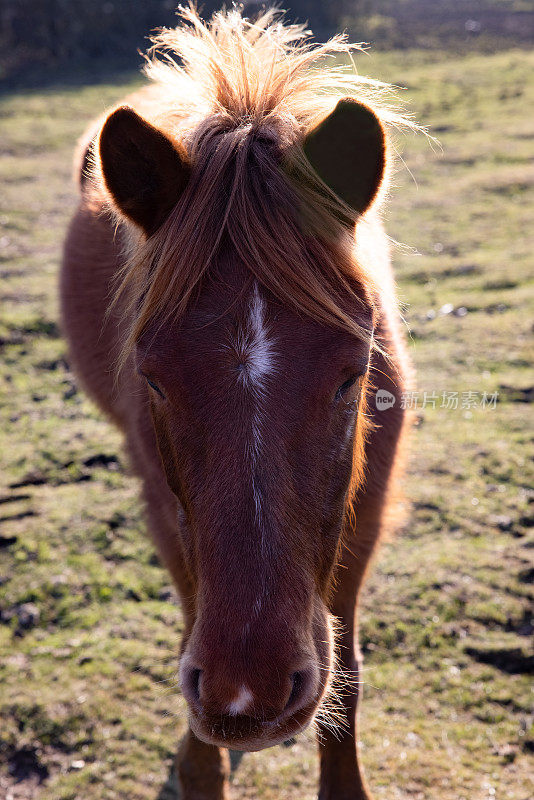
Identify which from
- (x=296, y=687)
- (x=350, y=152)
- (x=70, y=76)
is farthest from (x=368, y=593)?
(x=70, y=76)

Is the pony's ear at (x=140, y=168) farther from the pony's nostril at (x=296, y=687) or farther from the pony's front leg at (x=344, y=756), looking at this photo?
the pony's front leg at (x=344, y=756)

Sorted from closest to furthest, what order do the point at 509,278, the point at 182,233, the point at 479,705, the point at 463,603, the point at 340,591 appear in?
1. the point at 182,233
2. the point at 340,591
3. the point at 479,705
4. the point at 463,603
5. the point at 509,278

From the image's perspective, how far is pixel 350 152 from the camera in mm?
1703

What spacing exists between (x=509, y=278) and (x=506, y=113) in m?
7.61

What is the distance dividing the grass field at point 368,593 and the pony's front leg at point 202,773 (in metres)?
0.16

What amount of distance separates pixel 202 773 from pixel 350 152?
2.32 metres

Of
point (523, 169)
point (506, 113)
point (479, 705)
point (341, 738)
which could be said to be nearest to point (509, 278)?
point (523, 169)

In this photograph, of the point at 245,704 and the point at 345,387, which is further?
the point at 345,387

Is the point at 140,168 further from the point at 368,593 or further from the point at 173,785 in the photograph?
the point at 368,593

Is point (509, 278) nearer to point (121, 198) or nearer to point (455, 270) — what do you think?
point (455, 270)

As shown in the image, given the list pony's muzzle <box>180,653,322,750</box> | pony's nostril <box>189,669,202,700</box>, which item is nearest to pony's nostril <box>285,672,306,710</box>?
pony's muzzle <box>180,653,322,750</box>

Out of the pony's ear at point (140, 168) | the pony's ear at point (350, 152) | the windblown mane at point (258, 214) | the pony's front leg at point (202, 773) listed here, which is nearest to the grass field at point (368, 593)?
the pony's front leg at point (202, 773)

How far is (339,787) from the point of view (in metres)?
2.49

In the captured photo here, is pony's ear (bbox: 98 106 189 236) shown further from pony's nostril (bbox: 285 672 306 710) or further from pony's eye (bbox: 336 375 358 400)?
pony's nostril (bbox: 285 672 306 710)
